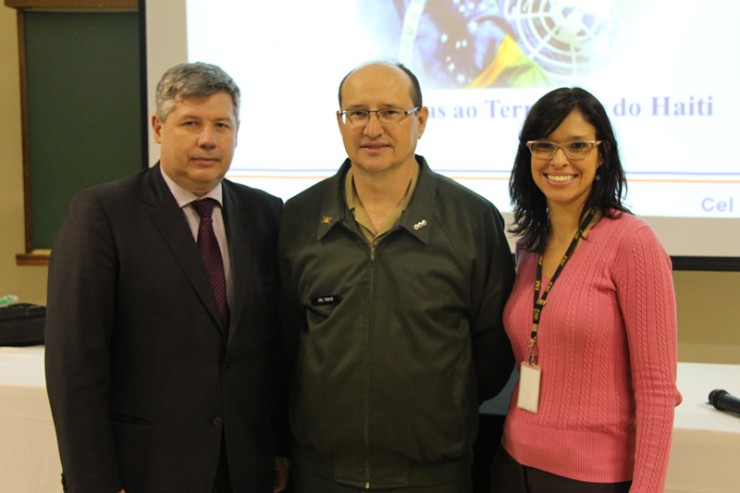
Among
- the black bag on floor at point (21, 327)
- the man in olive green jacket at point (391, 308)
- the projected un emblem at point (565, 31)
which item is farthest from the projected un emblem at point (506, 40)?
the black bag on floor at point (21, 327)

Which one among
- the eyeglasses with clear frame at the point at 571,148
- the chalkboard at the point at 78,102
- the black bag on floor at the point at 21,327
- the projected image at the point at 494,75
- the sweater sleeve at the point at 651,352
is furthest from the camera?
the chalkboard at the point at 78,102

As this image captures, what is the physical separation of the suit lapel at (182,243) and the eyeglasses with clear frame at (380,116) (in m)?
0.48

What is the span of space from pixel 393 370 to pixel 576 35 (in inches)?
63.9

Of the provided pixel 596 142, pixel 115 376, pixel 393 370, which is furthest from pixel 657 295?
pixel 115 376

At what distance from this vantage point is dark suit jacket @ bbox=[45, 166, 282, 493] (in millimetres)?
1485

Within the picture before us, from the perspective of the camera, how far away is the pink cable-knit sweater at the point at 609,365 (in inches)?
53.7

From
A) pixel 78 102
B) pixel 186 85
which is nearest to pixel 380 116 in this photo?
pixel 186 85

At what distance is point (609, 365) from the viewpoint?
1.43m

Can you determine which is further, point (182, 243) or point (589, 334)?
point (182, 243)

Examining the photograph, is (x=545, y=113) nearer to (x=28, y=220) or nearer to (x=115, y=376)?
(x=115, y=376)

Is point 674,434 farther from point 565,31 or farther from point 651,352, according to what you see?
point 565,31

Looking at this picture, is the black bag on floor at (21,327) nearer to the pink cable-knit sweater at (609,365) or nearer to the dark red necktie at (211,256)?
the dark red necktie at (211,256)

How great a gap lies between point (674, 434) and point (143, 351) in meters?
1.41

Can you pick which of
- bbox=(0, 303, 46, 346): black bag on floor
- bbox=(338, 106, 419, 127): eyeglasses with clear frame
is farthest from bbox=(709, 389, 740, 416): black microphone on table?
bbox=(0, 303, 46, 346): black bag on floor
